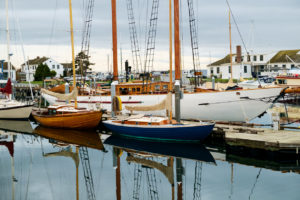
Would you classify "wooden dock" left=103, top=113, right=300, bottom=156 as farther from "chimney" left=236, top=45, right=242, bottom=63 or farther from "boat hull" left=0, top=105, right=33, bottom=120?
"chimney" left=236, top=45, right=242, bottom=63

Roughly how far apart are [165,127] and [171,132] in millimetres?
516

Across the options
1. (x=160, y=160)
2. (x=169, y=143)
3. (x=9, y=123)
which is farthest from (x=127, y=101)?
(x=9, y=123)

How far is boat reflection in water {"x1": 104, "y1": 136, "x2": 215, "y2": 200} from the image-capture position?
15671mm

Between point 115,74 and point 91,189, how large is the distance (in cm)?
→ 1533

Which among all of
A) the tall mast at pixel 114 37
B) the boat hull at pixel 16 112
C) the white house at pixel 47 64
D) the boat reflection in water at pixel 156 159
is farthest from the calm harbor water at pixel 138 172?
the white house at pixel 47 64

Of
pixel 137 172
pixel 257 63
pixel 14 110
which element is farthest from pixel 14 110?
pixel 257 63

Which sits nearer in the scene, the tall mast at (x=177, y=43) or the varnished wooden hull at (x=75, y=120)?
the tall mast at (x=177, y=43)

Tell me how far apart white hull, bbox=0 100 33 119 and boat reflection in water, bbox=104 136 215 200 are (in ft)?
46.3

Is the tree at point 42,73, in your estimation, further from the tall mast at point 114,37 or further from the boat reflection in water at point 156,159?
the boat reflection in water at point 156,159

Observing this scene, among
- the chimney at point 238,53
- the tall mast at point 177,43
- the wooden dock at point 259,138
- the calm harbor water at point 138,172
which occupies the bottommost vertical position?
the calm harbor water at point 138,172

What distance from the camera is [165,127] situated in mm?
21047

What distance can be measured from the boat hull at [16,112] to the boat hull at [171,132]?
50.3 ft

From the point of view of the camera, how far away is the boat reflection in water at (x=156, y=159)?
15671mm

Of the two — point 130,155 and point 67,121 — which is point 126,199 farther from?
point 67,121
